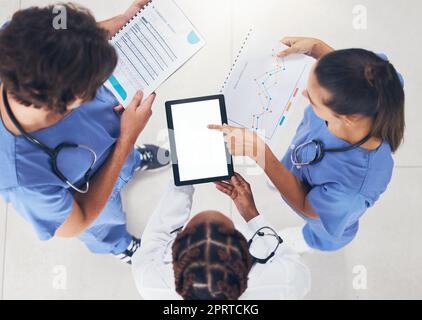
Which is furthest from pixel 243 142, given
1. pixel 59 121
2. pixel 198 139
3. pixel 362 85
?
pixel 59 121

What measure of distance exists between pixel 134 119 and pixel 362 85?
0.52 metres

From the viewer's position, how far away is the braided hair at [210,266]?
0.89 m

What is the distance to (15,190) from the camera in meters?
0.75

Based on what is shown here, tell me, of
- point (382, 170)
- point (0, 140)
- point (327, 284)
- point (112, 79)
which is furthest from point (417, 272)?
point (0, 140)

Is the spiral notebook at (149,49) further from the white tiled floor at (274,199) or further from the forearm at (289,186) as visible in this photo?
the forearm at (289,186)

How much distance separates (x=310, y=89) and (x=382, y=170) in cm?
25

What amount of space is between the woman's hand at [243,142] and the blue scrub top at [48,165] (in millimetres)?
282

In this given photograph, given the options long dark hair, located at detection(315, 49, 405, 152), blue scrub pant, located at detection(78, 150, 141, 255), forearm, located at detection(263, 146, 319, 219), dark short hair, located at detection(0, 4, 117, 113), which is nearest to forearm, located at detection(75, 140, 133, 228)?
blue scrub pant, located at detection(78, 150, 141, 255)

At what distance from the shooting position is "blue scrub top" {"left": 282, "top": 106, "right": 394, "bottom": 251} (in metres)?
0.87

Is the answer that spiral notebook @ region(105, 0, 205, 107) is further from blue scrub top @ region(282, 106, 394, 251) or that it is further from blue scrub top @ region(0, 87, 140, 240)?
blue scrub top @ region(282, 106, 394, 251)

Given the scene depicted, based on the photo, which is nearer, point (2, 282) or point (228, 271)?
point (228, 271)

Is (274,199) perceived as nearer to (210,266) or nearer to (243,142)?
(243,142)

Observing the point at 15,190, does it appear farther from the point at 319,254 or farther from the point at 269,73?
the point at 319,254

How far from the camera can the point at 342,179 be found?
881mm
